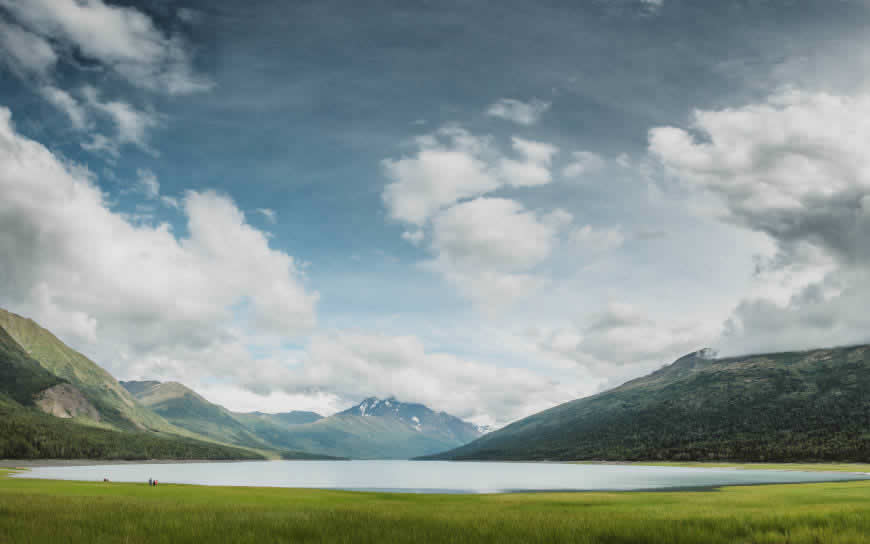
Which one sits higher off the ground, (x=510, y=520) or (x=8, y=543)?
(x=8, y=543)

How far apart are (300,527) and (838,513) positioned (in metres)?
29.4

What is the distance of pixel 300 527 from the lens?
2378 centimetres

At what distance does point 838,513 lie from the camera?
93.2 ft

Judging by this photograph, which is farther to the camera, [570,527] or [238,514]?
[238,514]

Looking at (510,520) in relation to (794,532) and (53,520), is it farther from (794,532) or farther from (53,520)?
(53,520)

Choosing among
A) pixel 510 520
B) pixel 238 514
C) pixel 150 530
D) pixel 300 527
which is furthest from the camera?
pixel 238 514

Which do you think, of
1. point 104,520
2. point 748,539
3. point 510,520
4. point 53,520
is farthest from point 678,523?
point 53,520

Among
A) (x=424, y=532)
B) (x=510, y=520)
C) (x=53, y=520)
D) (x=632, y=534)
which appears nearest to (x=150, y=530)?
(x=53, y=520)

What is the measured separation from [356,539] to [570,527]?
34.9 ft

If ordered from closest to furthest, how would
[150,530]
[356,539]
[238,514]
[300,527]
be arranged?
[356,539] < [150,530] < [300,527] < [238,514]

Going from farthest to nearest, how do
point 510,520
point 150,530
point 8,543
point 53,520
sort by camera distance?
point 510,520 → point 53,520 → point 150,530 → point 8,543

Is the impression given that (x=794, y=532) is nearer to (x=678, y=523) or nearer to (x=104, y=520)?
(x=678, y=523)

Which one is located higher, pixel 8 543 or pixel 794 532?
pixel 8 543

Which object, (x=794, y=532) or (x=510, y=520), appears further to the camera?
(x=510, y=520)
